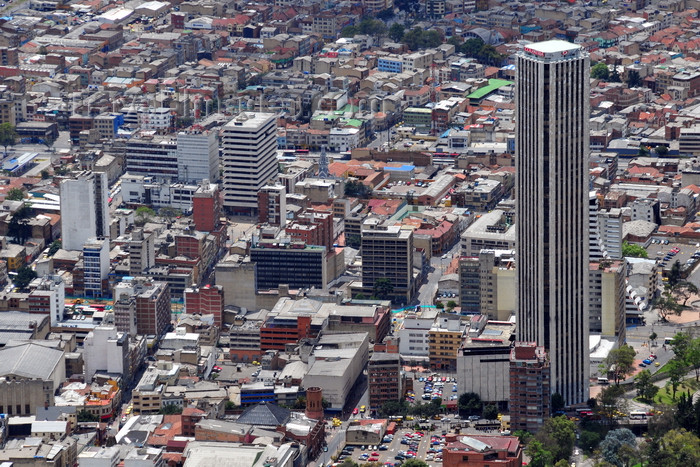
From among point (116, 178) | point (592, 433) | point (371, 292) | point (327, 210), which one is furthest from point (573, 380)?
point (116, 178)

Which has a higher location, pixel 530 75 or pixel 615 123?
pixel 530 75

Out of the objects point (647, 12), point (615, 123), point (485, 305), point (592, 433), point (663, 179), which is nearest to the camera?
point (592, 433)

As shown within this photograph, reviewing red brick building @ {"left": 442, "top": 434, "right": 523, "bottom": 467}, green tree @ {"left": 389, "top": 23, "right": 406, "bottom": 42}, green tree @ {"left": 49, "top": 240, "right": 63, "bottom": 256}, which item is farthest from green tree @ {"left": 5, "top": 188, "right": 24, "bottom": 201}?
green tree @ {"left": 389, "top": 23, "right": 406, "bottom": 42}

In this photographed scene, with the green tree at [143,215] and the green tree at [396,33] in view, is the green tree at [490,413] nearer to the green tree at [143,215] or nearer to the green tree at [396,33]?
the green tree at [143,215]

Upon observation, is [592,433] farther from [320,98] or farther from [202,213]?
[320,98]

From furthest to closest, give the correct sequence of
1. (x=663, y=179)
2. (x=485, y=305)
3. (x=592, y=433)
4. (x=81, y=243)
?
(x=663, y=179) < (x=81, y=243) < (x=485, y=305) < (x=592, y=433)

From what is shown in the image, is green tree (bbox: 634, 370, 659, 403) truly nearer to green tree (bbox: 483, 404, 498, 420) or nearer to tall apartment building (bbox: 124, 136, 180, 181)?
green tree (bbox: 483, 404, 498, 420)

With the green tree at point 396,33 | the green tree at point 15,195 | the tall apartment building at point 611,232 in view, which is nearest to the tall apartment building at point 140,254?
the green tree at point 15,195
